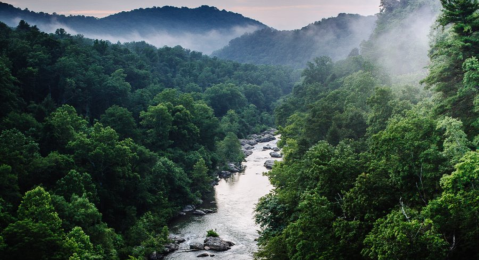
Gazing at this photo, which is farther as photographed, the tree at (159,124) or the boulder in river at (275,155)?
the boulder in river at (275,155)

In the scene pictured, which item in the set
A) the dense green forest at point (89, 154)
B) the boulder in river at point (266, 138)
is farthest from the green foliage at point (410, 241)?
the boulder in river at point (266, 138)

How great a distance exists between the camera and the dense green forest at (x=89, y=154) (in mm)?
29188

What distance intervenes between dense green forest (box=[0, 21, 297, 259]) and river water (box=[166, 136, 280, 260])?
8.65ft

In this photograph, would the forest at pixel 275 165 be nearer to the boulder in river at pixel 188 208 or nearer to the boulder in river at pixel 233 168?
the boulder in river at pixel 188 208

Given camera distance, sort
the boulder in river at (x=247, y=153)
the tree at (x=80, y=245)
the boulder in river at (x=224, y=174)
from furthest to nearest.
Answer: the boulder in river at (x=247, y=153) → the boulder in river at (x=224, y=174) → the tree at (x=80, y=245)

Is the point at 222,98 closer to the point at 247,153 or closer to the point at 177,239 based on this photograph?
the point at 247,153

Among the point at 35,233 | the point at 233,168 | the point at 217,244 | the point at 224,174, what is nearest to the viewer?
the point at 35,233

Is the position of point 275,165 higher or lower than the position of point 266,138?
higher

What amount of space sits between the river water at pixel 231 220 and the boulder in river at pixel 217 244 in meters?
0.56

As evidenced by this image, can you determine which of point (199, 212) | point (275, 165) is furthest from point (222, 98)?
point (275, 165)

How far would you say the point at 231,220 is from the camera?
47.1 meters

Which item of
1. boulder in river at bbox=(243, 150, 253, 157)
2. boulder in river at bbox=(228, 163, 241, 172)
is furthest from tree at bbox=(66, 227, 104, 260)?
boulder in river at bbox=(243, 150, 253, 157)

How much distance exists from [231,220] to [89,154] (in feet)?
61.8

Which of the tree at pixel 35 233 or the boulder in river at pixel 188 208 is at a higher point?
the tree at pixel 35 233
